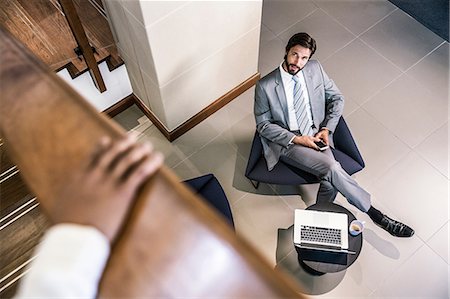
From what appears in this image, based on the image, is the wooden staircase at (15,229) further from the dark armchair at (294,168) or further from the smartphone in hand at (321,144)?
the smartphone in hand at (321,144)

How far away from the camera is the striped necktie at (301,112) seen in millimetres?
3118

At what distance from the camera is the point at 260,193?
356 centimetres

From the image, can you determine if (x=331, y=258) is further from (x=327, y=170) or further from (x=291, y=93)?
(x=291, y=93)

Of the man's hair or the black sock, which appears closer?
the man's hair

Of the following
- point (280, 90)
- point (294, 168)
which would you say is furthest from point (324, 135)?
point (280, 90)

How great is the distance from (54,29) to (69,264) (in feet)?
9.95

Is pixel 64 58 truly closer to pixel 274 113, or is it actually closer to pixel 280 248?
pixel 274 113

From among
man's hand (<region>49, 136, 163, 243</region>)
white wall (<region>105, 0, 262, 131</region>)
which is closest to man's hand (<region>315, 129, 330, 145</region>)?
white wall (<region>105, 0, 262, 131</region>)

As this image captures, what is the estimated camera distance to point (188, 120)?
3752mm

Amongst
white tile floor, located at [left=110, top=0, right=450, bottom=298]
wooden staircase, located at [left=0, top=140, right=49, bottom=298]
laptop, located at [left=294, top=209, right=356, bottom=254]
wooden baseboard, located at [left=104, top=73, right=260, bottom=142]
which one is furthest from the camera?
wooden baseboard, located at [left=104, top=73, right=260, bottom=142]

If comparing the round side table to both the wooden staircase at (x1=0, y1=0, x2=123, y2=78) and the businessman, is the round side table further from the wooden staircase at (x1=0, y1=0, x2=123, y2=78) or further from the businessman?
the wooden staircase at (x1=0, y1=0, x2=123, y2=78)

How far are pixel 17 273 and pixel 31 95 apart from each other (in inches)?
85.3

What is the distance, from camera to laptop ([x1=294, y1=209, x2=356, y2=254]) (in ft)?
9.38

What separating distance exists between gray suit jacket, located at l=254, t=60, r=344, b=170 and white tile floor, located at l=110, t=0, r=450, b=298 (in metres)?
0.52
